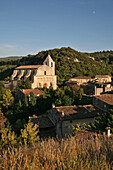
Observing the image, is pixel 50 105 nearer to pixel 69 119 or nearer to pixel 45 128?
pixel 45 128

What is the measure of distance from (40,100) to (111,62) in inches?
3374

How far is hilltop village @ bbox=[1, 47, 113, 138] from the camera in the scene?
19.3m

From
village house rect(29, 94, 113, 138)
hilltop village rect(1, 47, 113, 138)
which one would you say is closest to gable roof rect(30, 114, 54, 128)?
hilltop village rect(1, 47, 113, 138)

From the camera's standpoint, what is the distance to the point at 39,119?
23.5m

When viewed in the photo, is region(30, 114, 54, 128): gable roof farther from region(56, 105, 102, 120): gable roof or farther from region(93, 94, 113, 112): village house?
region(93, 94, 113, 112): village house

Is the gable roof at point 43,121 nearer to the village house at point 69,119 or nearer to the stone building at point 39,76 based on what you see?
the village house at point 69,119

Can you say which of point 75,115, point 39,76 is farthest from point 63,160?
point 39,76

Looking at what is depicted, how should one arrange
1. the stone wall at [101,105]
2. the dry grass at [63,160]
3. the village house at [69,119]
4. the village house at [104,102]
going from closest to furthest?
the dry grass at [63,160]
the village house at [69,119]
the village house at [104,102]
the stone wall at [101,105]

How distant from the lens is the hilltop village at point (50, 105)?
1934 cm

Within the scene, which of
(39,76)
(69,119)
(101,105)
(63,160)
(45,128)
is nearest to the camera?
(63,160)

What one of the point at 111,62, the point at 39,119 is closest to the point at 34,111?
the point at 39,119

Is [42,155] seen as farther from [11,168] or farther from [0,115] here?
[0,115]

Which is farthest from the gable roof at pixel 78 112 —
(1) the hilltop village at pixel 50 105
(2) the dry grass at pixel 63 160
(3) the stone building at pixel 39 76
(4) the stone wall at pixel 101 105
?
(3) the stone building at pixel 39 76

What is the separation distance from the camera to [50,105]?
29.8 metres
